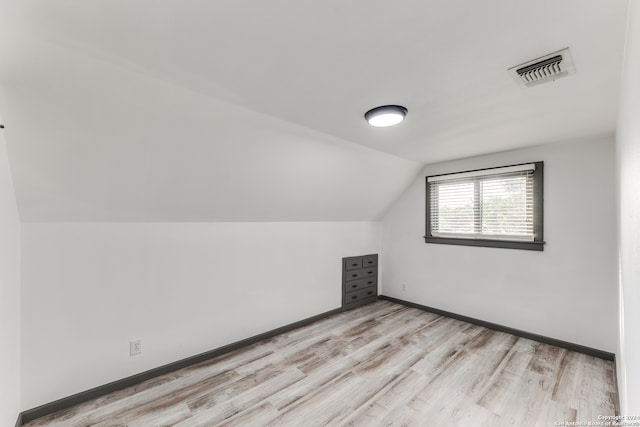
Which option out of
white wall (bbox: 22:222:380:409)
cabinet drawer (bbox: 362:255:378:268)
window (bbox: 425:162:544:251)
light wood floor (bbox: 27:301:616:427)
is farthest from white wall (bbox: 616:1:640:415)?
cabinet drawer (bbox: 362:255:378:268)

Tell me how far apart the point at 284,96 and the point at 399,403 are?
238 centimetres

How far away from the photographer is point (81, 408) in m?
2.05

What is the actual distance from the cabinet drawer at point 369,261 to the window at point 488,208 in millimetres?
903

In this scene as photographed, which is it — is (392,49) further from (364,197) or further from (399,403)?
(364,197)

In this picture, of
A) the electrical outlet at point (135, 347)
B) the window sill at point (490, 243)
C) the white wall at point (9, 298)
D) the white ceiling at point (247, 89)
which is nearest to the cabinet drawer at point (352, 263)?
the window sill at point (490, 243)

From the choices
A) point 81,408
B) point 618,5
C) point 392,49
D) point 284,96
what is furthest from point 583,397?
point 81,408

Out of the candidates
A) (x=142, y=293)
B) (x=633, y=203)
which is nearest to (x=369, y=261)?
(x=142, y=293)

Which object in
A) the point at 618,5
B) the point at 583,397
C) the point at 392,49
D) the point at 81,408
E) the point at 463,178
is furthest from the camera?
the point at 463,178

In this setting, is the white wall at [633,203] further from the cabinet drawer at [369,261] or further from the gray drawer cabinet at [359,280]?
the cabinet drawer at [369,261]

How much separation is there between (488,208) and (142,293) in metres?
3.85

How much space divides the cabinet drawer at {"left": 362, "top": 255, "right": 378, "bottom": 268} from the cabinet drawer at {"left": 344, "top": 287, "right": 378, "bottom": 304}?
0.39m

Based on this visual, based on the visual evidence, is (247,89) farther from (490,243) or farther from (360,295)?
(360,295)

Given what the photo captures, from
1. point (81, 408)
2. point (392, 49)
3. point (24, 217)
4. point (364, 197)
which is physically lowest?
point (81, 408)

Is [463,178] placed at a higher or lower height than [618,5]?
lower
